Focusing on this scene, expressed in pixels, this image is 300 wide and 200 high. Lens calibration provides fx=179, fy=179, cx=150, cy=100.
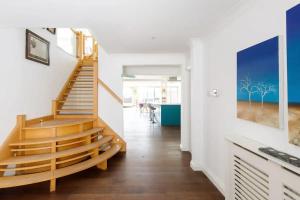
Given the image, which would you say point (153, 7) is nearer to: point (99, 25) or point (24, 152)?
point (99, 25)

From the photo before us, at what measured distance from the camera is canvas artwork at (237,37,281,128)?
5.25 feet

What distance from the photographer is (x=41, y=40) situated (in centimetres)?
394

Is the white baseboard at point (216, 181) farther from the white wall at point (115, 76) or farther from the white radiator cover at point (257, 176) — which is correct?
the white wall at point (115, 76)

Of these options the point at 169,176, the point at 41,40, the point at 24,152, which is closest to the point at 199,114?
the point at 169,176

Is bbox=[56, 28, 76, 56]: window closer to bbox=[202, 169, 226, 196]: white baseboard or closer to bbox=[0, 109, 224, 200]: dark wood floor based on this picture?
bbox=[0, 109, 224, 200]: dark wood floor

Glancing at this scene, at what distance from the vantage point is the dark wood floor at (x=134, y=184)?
8.76ft

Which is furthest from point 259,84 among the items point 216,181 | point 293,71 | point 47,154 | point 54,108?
point 54,108

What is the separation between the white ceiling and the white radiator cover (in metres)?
1.73

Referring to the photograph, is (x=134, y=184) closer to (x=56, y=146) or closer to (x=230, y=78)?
(x=56, y=146)

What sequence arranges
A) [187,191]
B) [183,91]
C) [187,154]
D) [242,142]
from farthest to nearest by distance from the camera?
[183,91] → [187,154] → [187,191] → [242,142]

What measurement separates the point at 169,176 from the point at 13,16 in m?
3.56

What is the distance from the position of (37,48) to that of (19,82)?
94 cm

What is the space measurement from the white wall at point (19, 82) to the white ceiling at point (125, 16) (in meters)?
0.37

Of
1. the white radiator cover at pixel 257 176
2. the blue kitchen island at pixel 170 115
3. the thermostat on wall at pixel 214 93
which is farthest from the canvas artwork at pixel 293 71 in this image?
the blue kitchen island at pixel 170 115
